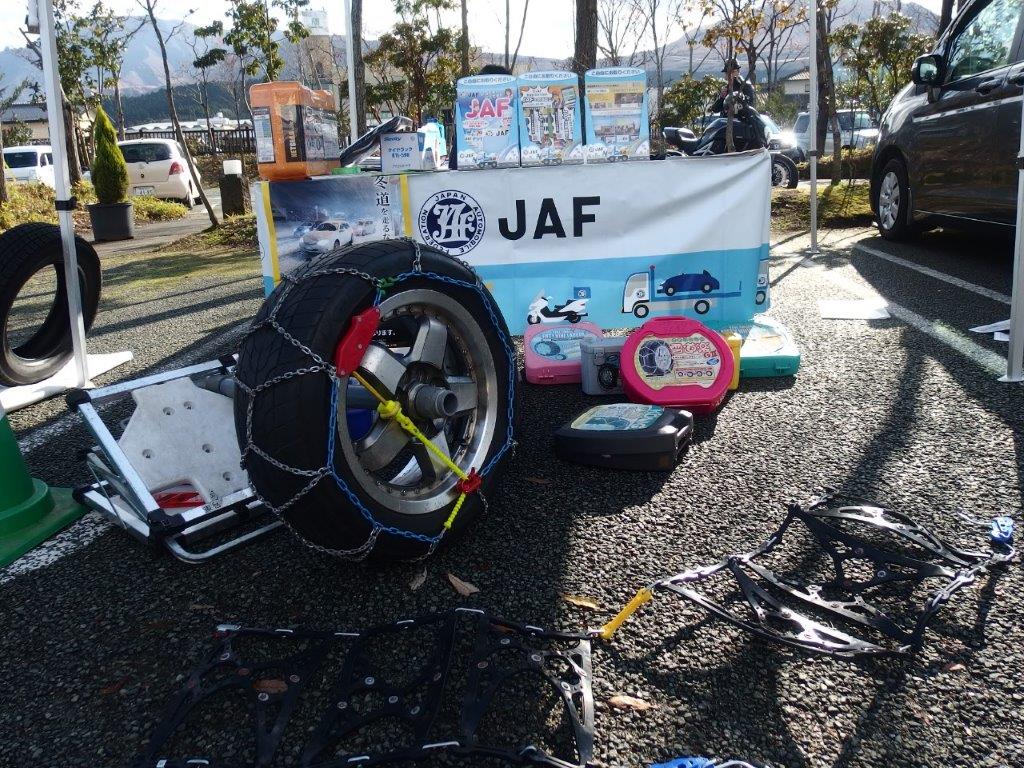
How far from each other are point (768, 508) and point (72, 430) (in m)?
3.00

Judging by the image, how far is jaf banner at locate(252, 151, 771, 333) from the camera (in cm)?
417

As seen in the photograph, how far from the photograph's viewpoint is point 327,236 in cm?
418

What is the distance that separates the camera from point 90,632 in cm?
199

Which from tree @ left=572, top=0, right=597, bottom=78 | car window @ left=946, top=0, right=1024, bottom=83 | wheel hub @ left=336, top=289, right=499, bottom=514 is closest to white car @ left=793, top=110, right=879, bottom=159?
tree @ left=572, top=0, right=597, bottom=78

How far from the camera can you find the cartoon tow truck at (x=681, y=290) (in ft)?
14.5

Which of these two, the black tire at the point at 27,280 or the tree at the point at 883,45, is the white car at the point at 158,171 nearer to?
the black tire at the point at 27,280

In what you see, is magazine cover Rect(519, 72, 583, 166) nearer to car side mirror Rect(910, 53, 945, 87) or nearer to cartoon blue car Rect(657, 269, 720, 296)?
cartoon blue car Rect(657, 269, 720, 296)

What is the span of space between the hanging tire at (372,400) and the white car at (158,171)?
18.3 metres

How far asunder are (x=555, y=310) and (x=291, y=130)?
1685 mm

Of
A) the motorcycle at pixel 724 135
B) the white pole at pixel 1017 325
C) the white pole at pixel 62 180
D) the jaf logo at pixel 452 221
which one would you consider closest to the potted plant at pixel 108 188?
the motorcycle at pixel 724 135

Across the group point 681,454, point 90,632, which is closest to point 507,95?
point 681,454

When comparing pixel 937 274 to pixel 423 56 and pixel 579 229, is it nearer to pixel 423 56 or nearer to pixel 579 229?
pixel 579 229

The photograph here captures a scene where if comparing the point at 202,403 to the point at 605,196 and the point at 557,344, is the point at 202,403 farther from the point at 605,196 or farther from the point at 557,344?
the point at 605,196

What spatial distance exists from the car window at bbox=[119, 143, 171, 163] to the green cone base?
1845 centimetres
